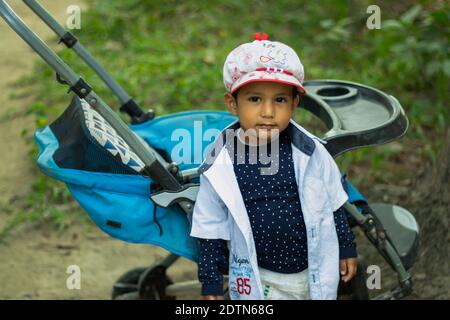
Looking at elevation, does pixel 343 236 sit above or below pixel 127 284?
above

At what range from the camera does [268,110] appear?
8.63 feet

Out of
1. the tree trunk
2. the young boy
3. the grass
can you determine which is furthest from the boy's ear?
the grass

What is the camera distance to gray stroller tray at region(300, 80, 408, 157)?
289 cm

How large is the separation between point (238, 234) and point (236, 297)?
25cm

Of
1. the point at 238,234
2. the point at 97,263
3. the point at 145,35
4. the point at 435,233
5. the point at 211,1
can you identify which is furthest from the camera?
the point at 211,1

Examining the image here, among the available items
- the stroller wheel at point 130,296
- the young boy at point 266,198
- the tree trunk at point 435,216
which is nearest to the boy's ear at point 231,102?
the young boy at point 266,198

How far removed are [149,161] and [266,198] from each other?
1.40 feet

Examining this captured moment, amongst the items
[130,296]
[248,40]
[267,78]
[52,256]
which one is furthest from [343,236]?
[248,40]

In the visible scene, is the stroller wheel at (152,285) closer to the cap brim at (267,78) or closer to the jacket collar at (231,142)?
the jacket collar at (231,142)

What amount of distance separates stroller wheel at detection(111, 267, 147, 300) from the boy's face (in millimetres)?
1252

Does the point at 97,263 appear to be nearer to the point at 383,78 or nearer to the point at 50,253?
the point at 50,253

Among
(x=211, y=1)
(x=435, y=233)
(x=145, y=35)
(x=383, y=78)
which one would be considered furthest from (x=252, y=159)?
(x=211, y=1)

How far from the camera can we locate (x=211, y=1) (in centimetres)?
688

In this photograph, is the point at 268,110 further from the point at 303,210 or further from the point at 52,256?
the point at 52,256
